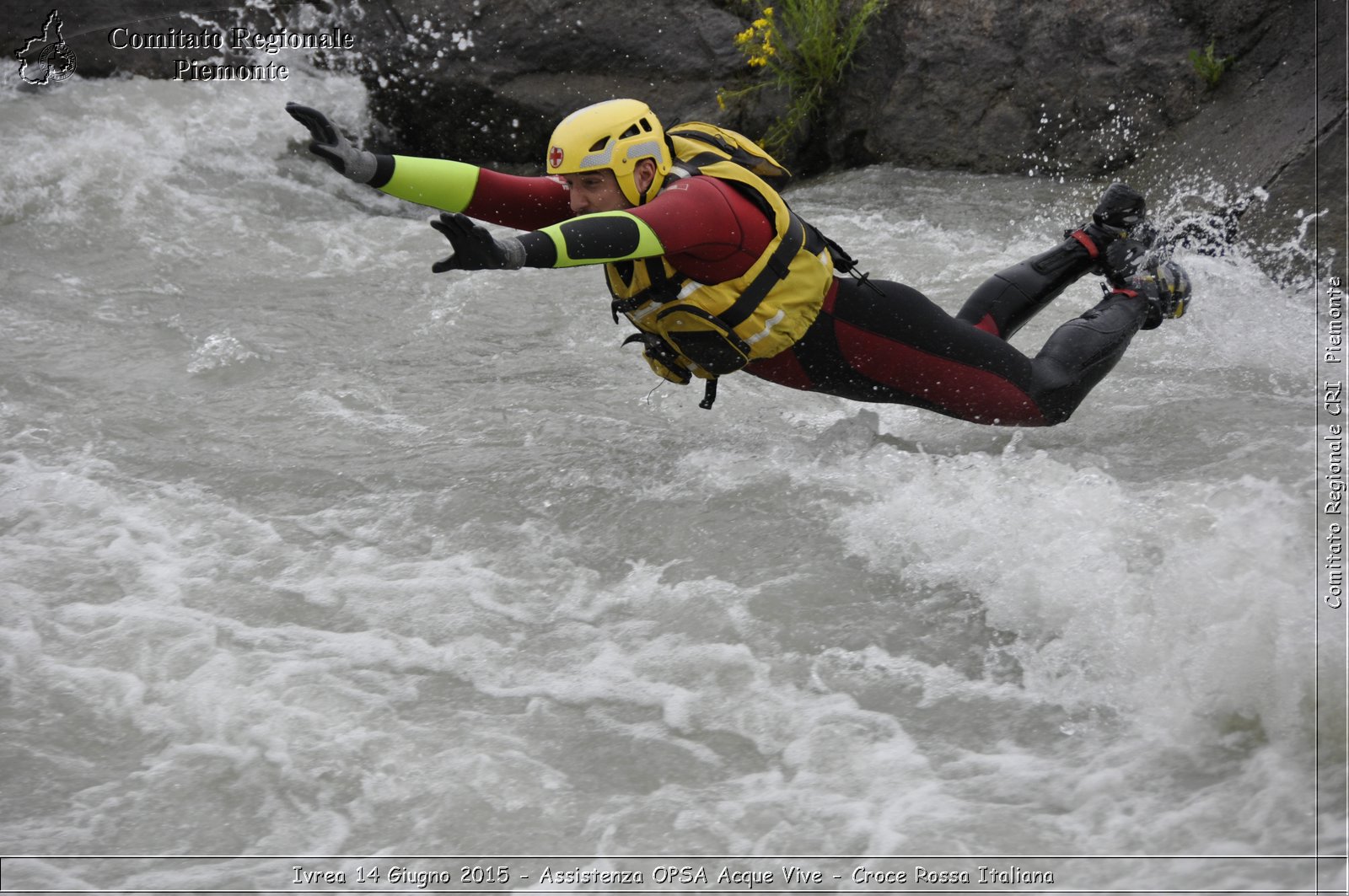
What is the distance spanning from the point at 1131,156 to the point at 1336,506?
315 centimetres

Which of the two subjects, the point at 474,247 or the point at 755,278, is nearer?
the point at 474,247

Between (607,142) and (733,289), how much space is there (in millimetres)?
523

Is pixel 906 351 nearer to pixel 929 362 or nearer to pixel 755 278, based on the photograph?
pixel 929 362

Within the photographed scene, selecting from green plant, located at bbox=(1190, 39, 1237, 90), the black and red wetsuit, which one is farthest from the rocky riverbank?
the black and red wetsuit

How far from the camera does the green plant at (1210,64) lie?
5707 millimetres

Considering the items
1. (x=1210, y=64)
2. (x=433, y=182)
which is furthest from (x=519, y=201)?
(x=1210, y=64)

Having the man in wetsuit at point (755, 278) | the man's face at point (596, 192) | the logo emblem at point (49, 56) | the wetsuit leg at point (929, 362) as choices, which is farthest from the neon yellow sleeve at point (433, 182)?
the logo emblem at point (49, 56)

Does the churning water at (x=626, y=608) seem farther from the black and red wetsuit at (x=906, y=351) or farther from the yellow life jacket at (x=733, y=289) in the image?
the yellow life jacket at (x=733, y=289)

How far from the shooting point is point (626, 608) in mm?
3279

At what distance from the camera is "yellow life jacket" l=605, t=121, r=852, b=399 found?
343cm

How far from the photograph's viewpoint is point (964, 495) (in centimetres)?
354

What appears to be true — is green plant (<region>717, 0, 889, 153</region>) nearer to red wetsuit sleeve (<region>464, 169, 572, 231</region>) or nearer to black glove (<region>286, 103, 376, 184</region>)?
red wetsuit sleeve (<region>464, 169, 572, 231</region>)

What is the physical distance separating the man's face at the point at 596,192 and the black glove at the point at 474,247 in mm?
555

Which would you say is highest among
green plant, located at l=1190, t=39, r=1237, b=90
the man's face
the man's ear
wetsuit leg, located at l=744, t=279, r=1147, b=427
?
green plant, located at l=1190, t=39, r=1237, b=90
